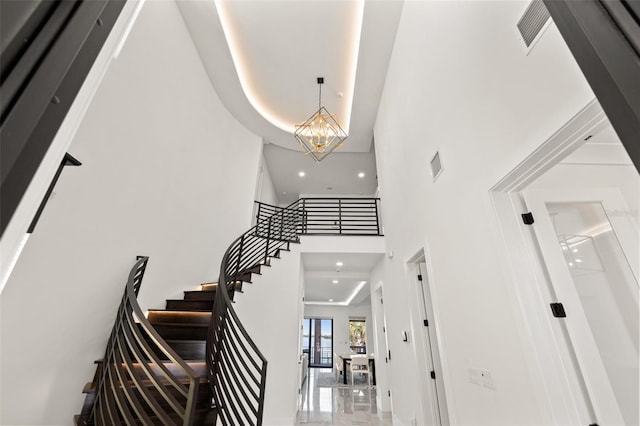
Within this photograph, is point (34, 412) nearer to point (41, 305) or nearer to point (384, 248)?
point (41, 305)

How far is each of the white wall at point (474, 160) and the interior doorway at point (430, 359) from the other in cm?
15

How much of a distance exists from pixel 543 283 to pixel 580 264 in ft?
1.48

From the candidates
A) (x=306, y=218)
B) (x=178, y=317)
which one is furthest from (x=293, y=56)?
(x=178, y=317)

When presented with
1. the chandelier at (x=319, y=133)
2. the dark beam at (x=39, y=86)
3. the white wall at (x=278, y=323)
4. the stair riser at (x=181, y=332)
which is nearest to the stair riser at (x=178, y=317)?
the stair riser at (x=181, y=332)

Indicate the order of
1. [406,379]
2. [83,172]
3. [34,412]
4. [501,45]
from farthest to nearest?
[406,379]
[83,172]
[34,412]
[501,45]

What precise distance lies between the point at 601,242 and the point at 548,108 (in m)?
1.20

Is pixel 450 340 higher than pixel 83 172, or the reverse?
pixel 83 172

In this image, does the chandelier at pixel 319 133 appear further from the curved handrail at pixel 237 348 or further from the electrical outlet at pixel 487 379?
the electrical outlet at pixel 487 379

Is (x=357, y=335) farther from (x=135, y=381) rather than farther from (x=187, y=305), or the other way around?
(x=135, y=381)

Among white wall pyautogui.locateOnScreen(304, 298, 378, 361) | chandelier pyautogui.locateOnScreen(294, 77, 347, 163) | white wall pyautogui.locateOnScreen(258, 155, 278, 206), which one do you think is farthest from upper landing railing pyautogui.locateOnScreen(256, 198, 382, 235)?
white wall pyautogui.locateOnScreen(304, 298, 378, 361)

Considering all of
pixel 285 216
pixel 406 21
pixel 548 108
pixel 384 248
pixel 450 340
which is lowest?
pixel 450 340

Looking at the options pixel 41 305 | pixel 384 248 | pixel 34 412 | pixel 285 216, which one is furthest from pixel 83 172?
pixel 384 248

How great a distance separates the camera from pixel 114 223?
2742mm

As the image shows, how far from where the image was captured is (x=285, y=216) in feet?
20.1
